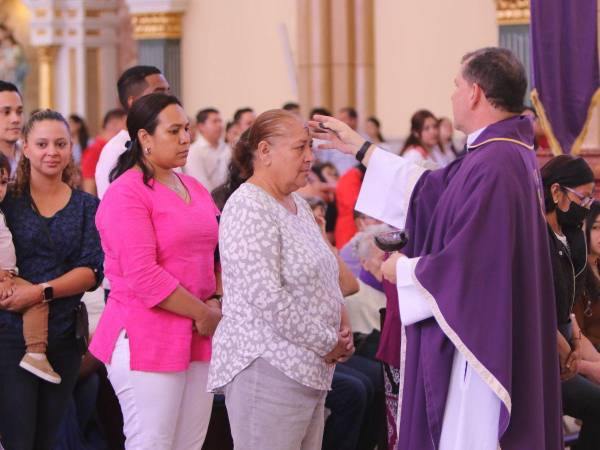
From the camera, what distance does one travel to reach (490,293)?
3.73 meters

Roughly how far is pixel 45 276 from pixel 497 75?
188 cm

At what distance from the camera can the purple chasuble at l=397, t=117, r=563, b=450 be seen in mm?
3727

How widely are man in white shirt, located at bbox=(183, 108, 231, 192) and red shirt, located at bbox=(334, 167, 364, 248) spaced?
3.61 ft

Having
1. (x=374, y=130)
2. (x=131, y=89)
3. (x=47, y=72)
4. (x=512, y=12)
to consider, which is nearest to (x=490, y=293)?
(x=131, y=89)

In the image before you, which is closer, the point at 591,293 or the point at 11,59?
the point at 591,293

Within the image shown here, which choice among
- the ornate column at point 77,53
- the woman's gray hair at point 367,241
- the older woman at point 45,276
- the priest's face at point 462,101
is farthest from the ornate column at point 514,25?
the ornate column at point 77,53

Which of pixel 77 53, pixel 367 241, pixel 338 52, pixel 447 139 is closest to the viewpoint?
pixel 367 241

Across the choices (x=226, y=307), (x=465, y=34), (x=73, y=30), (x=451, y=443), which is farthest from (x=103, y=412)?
(x=73, y=30)

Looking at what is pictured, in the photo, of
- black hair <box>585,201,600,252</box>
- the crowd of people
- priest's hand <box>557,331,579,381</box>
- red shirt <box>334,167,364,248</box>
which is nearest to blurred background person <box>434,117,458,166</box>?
red shirt <box>334,167,364,248</box>

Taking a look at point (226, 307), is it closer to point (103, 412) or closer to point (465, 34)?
point (103, 412)

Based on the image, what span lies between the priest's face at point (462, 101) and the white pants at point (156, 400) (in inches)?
48.9

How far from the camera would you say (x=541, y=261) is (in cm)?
389

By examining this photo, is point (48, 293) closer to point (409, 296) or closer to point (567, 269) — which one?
point (409, 296)

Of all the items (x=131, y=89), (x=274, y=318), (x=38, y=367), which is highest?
(x=131, y=89)
